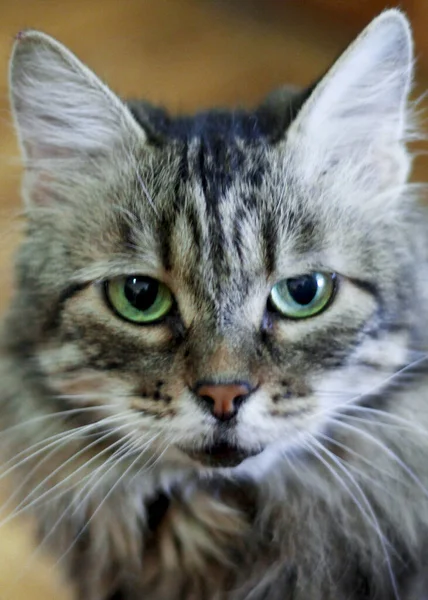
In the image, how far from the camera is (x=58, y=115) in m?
0.85

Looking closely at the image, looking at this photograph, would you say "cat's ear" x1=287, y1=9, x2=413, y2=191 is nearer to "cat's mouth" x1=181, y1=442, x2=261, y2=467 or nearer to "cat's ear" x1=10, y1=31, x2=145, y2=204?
"cat's ear" x1=10, y1=31, x2=145, y2=204

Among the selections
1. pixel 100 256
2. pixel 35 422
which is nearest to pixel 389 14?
pixel 100 256

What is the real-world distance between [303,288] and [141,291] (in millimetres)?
180

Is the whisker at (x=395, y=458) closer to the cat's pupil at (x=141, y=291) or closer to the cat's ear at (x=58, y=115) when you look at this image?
the cat's pupil at (x=141, y=291)

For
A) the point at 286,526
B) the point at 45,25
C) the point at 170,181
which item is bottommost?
the point at 286,526

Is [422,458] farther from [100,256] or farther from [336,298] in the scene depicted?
[100,256]

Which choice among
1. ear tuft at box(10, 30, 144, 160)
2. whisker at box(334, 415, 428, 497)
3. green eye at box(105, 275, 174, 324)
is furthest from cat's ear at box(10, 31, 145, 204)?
whisker at box(334, 415, 428, 497)

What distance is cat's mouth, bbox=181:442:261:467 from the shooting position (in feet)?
2.58

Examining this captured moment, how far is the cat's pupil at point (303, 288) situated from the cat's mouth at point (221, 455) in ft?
0.58

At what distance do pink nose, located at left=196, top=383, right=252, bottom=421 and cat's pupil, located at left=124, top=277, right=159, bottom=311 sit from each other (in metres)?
0.12

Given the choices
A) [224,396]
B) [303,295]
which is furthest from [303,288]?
[224,396]

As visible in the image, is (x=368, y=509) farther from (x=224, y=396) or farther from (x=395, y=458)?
(x=224, y=396)

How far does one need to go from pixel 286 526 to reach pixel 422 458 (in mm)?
192

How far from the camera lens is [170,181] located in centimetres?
81
